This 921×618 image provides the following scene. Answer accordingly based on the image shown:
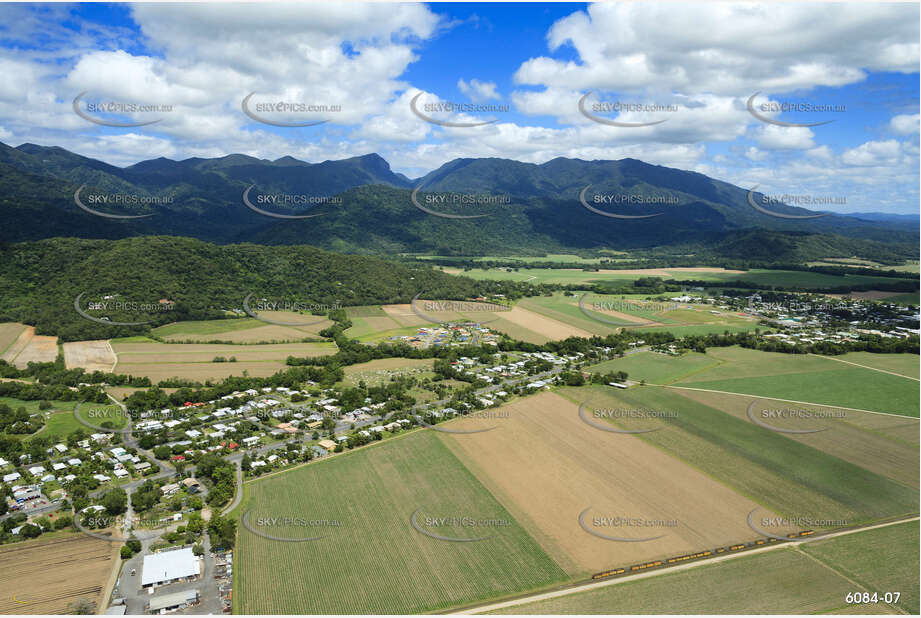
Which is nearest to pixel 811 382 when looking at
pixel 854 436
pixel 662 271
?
pixel 854 436

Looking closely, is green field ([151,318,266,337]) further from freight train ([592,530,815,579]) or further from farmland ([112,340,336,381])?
freight train ([592,530,815,579])

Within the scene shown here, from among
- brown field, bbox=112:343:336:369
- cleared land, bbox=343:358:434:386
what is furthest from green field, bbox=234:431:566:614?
brown field, bbox=112:343:336:369

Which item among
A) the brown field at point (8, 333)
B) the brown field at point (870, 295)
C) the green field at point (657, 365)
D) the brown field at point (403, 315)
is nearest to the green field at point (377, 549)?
the green field at point (657, 365)

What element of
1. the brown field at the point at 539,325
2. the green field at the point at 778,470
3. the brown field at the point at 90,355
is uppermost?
the brown field at the point at 539,325

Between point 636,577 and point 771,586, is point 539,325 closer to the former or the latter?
point 636,577

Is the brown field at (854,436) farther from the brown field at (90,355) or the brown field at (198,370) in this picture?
the brown field at (90,355)

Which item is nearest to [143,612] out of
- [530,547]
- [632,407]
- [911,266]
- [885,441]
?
[530,547]

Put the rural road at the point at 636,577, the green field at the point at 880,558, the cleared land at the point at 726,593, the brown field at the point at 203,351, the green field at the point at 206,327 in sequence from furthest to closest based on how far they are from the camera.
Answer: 1. the green field at the point at 206,327
2. the brown field at the point at 203,351
3. the green field at the point at 880,558
4. the rural road at the point at 636,577
5. the cleared land at the point at 726,593
